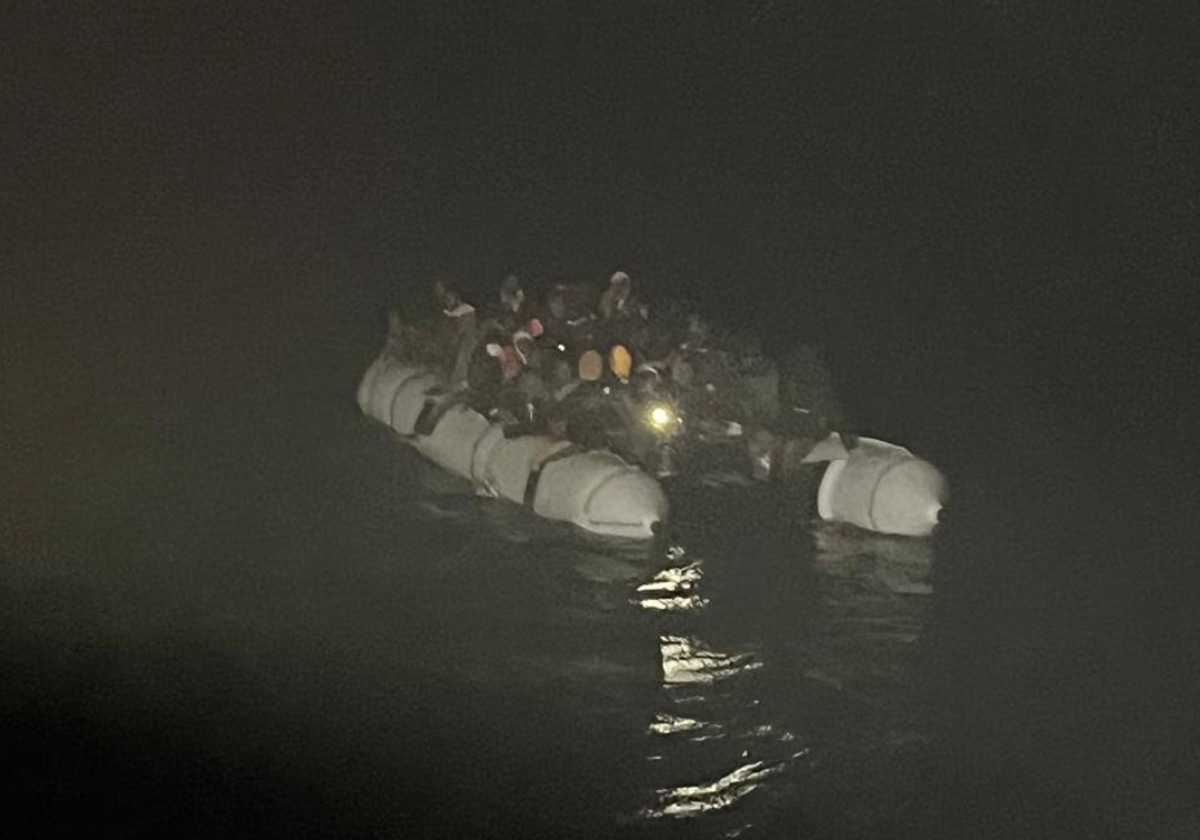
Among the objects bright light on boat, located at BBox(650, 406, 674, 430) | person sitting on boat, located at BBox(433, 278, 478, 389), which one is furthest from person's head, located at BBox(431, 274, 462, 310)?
bright light on boat, located at BBox(650, 406, 674, 430)

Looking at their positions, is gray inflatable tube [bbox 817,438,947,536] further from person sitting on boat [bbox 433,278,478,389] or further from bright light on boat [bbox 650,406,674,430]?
person sitting on boat [bbox 433,278,478,389]

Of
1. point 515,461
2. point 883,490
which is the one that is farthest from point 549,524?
point 883,490

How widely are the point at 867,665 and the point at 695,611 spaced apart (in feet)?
0.29

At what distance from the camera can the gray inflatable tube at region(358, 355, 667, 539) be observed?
0.60 metres

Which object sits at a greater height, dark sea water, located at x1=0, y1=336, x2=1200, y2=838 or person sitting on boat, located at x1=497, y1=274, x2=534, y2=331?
person sitting on boat, located at x1=497, y1=274, x2=534, y2=331

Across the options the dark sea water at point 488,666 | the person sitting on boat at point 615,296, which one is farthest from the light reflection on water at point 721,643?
the person sitting on boat at point 615,296

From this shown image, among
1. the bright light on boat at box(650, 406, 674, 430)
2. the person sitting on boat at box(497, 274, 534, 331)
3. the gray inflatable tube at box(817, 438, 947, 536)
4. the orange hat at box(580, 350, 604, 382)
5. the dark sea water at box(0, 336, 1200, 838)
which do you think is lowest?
the dark sea water at box(0, 336, 1200, 838)

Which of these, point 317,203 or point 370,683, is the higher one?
point 317,203

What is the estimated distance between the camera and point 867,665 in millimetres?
626

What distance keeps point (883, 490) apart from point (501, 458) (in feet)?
0.64

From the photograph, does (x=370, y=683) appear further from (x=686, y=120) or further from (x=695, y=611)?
(x=686, y=120)

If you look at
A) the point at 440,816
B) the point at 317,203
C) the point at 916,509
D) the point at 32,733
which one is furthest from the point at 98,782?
the point at 916,509

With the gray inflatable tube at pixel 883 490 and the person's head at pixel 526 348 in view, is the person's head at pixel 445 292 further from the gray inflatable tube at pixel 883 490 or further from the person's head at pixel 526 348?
the gray inflatable tube at pixel 883 490

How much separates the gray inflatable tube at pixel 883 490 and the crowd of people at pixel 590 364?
0.13 ft
